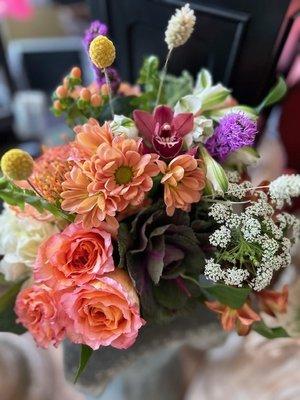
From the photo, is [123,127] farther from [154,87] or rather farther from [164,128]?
[154,87]

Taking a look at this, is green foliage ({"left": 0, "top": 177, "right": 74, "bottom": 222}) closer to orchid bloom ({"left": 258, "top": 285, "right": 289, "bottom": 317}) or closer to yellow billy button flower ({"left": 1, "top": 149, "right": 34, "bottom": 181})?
yellow billy button flower ({"left": 1, "top": 149, "right": 34, "bottom": 181})

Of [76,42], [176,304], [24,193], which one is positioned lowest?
[76,42]

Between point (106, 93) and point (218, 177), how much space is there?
0.65 ft

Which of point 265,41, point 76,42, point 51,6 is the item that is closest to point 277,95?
point 265,41

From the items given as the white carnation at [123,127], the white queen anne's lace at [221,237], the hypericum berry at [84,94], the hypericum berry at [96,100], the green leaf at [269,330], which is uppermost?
the white carnation at [123,127]

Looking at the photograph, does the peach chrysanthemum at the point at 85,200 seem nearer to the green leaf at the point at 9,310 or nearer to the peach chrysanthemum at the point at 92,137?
the peach chrysanthemum at the point at 92,137

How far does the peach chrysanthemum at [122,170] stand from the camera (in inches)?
15.7

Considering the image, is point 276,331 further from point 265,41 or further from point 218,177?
point 265,41

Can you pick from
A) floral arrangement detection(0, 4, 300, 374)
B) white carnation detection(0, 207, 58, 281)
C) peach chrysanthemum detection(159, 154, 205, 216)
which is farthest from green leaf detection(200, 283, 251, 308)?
white carnation detection(0, 207, 58, 281)

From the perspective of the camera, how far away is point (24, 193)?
425 millimetres

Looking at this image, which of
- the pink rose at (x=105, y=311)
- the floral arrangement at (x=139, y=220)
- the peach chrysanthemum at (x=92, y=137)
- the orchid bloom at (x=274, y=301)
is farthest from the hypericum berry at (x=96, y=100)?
the orchid bloom at (x=274, y=301)

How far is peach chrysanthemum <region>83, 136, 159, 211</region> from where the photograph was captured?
398 millimetres

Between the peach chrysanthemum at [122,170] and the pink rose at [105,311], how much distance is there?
86mm

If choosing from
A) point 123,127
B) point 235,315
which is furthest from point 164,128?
point 235,315
